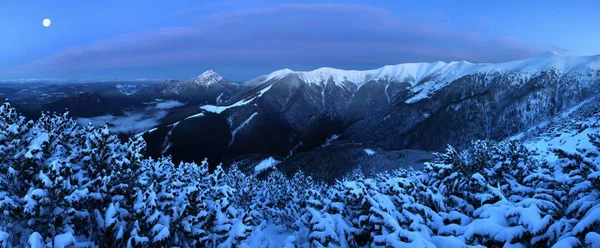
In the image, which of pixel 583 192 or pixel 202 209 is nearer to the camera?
pixel 583 192

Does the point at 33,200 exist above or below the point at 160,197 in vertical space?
above

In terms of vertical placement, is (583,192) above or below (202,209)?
above

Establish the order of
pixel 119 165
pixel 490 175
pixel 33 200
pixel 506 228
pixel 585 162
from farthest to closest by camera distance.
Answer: pixel 490 175
pixel 119 165
pixel 585 162
pixel 33 200
pixel 506 228

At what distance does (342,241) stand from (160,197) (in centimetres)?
947

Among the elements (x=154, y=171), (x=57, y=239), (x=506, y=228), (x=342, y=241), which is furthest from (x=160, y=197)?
(x=506, y=228)

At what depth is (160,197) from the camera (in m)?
17.1

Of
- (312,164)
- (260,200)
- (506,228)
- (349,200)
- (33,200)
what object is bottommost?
(312,164)

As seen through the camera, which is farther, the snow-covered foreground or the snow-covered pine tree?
the snow-covered foreground

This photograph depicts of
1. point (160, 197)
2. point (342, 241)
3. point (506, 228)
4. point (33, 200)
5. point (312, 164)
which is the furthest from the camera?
point (312, 164)

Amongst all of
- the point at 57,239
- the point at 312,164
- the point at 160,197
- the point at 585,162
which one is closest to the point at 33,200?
the point at 57,239

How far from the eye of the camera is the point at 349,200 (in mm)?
16828

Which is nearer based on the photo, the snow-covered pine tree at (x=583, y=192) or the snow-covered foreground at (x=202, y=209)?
the snow-covered pine tree at (x=583, y=192)

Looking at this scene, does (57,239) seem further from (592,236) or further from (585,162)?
(585,162)

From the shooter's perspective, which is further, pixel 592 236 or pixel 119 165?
pixel 119 165
